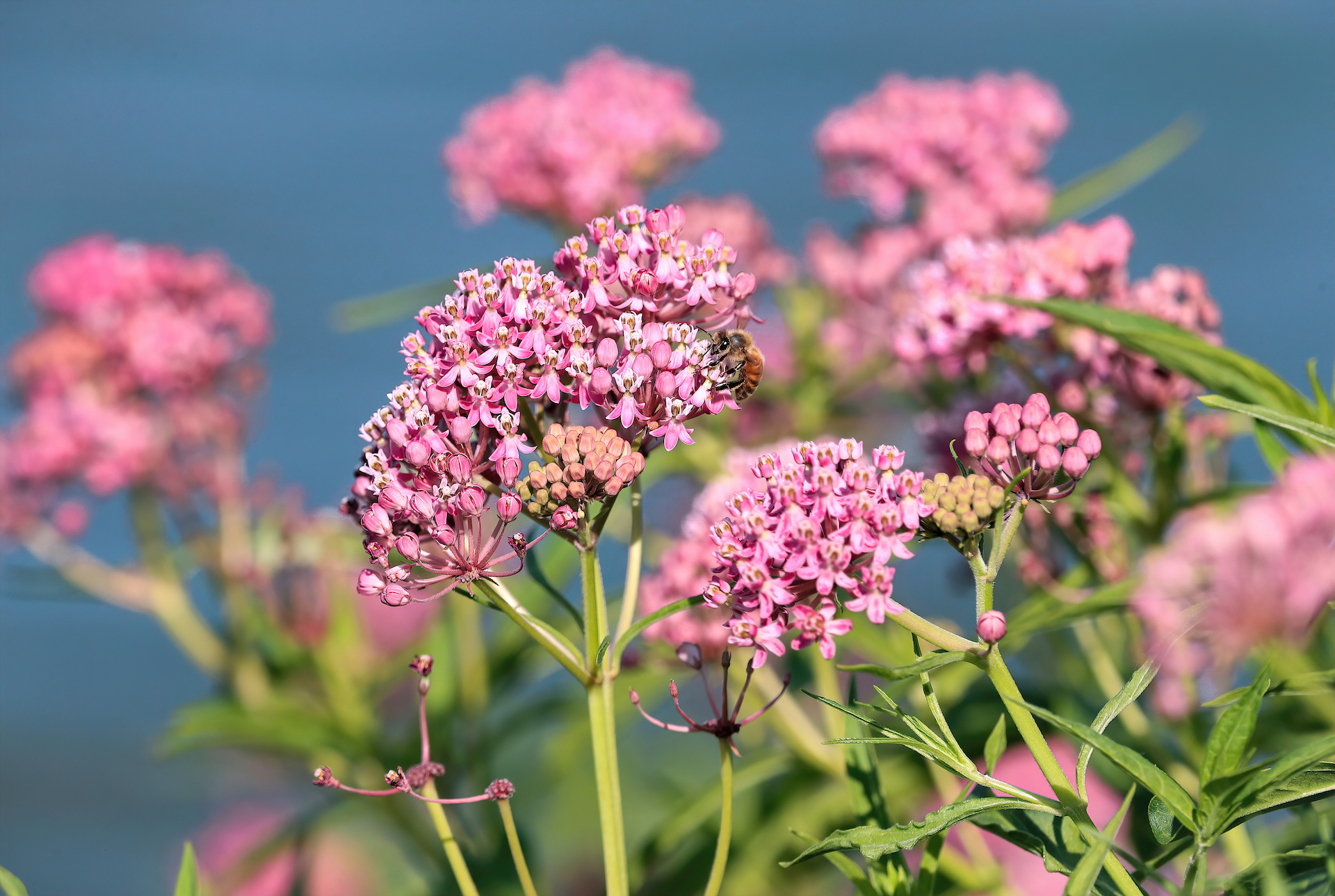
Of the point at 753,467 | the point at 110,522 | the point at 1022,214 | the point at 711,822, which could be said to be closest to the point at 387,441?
the point at 753,467

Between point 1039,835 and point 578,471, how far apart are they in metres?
0.44

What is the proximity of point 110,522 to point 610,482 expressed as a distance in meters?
3.11

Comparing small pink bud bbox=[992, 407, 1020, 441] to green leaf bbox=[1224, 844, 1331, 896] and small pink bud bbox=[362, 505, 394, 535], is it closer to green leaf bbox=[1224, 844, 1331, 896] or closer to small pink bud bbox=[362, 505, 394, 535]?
green leaf bbox=[1224, 844, 1331, 896]

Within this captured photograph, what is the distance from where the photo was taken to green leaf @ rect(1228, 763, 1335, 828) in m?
0.76

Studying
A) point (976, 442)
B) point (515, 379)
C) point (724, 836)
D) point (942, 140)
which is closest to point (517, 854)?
point (724, 836)

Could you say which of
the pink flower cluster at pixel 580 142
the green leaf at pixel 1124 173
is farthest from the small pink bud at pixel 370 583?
the green leaf at pixel 1124 173

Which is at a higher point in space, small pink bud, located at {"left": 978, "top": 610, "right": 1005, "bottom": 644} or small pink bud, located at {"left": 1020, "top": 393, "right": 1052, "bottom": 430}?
small pink bud, located at {"left": 1020, "top": 393, "right": 1052, "bottom": 430}

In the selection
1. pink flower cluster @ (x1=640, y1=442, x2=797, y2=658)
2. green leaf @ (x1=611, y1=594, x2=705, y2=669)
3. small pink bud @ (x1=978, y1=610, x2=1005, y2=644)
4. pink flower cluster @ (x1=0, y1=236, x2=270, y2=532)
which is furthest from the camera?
pink flower cluster @ (x1=0, y1=236, x2=270, y2=532)

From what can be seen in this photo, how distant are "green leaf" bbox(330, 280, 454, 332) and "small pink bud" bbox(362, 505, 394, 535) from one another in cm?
90

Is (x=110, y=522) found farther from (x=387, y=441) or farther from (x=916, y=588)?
(x=387, y=441)

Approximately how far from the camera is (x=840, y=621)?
84cm

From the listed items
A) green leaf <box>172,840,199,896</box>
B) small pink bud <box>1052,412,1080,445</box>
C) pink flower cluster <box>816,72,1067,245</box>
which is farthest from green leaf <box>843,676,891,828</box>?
pink flower cluster <box>816,72,1067,245</box>

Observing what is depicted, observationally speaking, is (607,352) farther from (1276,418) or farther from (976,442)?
(1276,418)

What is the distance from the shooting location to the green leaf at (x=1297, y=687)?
2.75 ft
